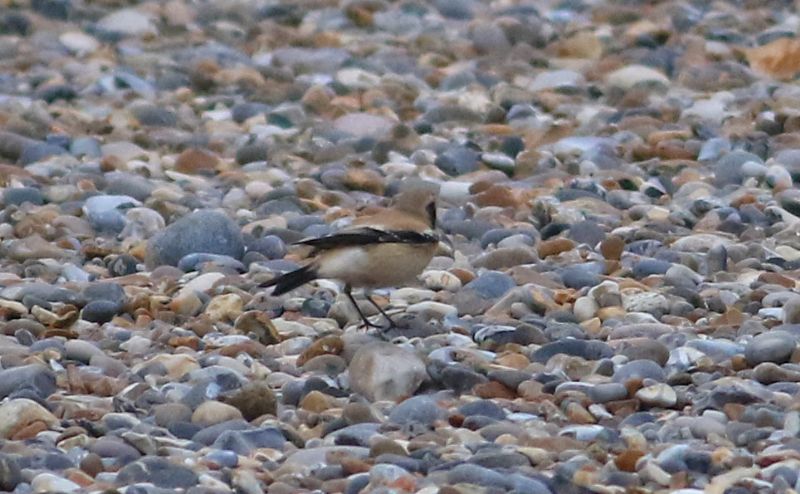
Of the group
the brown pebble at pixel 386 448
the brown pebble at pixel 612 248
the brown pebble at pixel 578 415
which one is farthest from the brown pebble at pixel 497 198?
the brown pebble at pixel 386 448

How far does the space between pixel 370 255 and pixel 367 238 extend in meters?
0.07

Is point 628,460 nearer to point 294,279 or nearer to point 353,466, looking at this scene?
point 353,466

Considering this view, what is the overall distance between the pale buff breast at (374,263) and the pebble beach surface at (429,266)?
23cm

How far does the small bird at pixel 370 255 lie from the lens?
7.17m

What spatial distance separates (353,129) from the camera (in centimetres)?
1141

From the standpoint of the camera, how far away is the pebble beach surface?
5.78m

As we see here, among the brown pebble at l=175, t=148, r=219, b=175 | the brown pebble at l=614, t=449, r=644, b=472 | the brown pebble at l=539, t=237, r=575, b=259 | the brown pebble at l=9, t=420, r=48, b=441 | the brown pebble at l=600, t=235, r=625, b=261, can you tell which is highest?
Answer: the brown pebble at l=614, t=449, r=644, b=472

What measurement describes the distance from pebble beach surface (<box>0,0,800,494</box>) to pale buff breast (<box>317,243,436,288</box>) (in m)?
0.23

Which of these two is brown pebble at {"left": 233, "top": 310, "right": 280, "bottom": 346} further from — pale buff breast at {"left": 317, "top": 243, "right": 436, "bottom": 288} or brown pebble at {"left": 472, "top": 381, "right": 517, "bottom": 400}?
brown pebble at {"left": 472, "top": 381, "right": 517, "bottom": 400}

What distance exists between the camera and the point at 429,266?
8336 mm

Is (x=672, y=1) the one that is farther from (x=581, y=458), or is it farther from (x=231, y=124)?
(x=581, y=458)

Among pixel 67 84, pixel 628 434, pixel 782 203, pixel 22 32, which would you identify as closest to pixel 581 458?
pixel 628 434

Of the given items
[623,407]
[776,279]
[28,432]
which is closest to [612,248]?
[776,279]

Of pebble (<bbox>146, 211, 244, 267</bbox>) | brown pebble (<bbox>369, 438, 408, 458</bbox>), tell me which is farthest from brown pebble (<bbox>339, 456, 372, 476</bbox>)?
pebble (<bbox>146, 211, 244, 267</bbox>)
